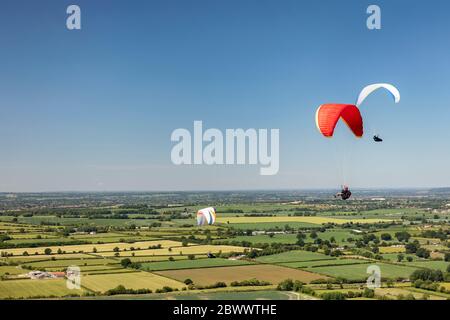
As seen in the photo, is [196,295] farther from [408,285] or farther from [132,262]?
[408,285]

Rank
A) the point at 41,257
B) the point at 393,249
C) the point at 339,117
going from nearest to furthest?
1. the point at 339,117
2. the point at 41,257
3. the point at 393,249

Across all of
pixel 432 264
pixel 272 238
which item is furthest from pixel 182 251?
pixel 432 264

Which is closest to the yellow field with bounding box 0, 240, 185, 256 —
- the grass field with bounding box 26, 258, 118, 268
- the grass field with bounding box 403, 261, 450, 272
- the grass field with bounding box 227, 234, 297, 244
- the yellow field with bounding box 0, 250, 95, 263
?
the yellow field with bounding box 0, 250, 95, 263

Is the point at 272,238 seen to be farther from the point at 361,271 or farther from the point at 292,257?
the point at 361,271

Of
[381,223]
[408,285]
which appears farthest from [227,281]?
[381,223]

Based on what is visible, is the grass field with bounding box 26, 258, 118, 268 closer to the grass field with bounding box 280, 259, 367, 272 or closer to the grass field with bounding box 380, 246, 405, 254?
the grass field with bounding box 280, 259, 367, 272

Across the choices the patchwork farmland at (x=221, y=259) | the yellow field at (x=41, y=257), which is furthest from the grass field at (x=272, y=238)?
the yellow field at (x=41, y=257)
